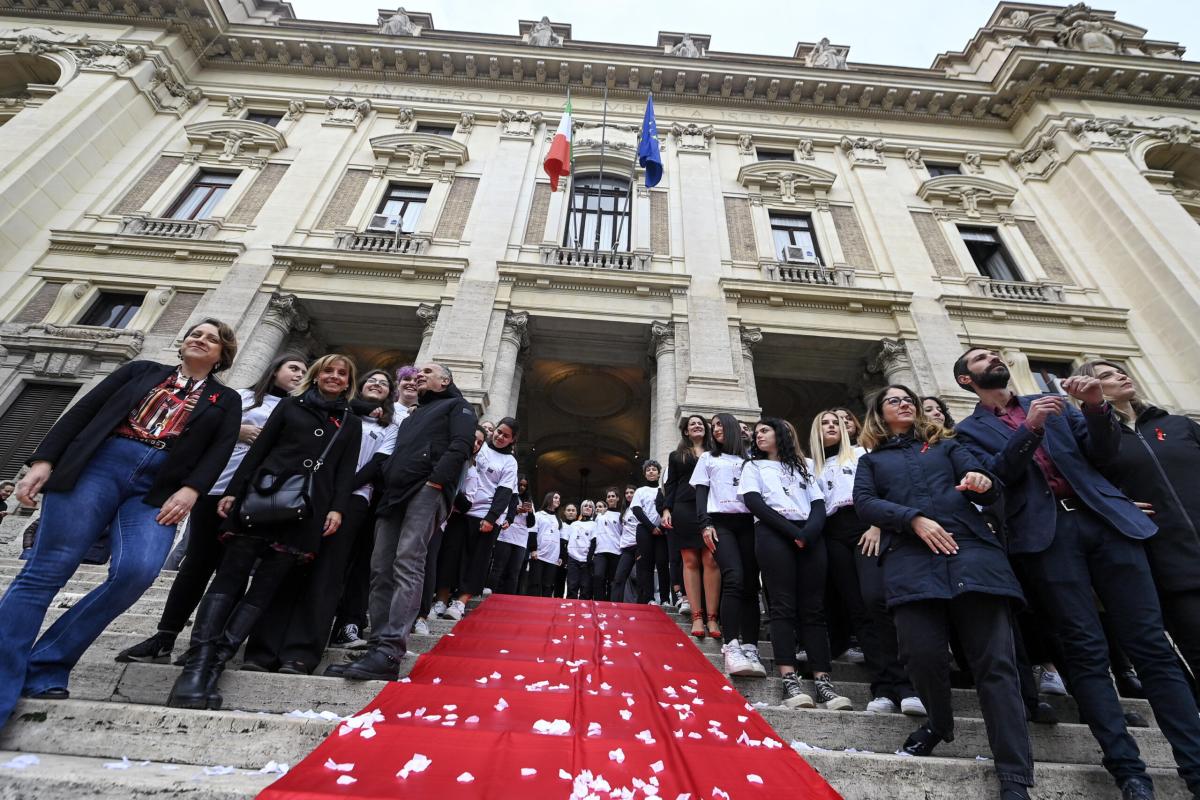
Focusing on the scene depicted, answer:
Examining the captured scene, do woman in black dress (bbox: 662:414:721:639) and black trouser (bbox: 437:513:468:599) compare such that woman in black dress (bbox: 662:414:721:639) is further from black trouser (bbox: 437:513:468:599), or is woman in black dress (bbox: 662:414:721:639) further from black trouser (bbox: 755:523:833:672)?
black trouser (bbox: 437:513:468:599)

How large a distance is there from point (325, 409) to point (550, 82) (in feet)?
55.4

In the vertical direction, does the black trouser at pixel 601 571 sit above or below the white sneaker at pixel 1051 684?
above

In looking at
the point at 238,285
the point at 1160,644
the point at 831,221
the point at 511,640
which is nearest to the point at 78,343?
the point at 238,285

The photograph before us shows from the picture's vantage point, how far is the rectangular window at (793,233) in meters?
13.9

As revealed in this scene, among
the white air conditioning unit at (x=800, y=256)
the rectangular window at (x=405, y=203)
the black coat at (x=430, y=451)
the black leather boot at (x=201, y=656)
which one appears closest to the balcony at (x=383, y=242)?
the rectangular window at (x=405, y=203)

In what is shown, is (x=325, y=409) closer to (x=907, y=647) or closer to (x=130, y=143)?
(x=907, y=647)

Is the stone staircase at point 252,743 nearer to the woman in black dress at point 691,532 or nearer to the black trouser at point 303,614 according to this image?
the black trouser at point 303,614

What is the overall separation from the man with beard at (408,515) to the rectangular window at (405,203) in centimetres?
1129

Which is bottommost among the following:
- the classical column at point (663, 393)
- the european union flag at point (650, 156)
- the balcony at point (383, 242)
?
the classical column at point (663, 393)

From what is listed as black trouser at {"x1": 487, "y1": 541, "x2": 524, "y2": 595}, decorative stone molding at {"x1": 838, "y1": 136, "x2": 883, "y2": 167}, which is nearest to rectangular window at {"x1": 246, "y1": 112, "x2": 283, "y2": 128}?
black trouser at {"x1": 487, "y1": 541, "x2": 524, "y2": 595}

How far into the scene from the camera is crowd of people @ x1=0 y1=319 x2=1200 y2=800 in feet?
8.45

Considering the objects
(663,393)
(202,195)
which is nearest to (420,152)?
(202,195)

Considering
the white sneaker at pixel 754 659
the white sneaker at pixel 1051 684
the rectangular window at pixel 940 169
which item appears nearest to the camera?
the white sneaker at pixel 1051 684

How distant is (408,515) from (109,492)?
1543mm
